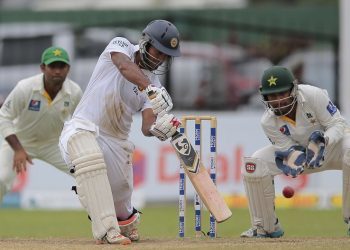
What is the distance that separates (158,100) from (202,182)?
660 millimetres

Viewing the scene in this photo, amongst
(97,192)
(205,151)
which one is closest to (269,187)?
(97,192)

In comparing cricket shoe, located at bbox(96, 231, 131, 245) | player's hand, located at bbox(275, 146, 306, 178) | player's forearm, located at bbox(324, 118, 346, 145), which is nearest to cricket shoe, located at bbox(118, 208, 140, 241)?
cricket shoe, located at bbox(96, 231, 131, 245)

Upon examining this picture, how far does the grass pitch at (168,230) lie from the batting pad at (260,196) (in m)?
0.19

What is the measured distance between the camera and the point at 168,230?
33.5 ft

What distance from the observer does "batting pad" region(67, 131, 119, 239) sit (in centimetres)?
702

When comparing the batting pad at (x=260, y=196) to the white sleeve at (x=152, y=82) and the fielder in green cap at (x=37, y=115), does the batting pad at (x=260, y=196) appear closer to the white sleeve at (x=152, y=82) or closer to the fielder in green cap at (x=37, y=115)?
the white sleeve at (x=152, y=82)

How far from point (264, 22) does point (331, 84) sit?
351 cm

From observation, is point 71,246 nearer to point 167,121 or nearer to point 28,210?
point 167,121

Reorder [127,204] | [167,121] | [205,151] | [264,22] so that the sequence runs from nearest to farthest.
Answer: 1. [167,121]
2. [127,204]
3. [205,151]
4. [264,22]

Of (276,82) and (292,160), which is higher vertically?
(276,82)

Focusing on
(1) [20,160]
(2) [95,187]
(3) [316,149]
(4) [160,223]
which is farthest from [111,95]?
(4) [160,223]

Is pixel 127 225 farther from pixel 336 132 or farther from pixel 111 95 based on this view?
pixel 336 132

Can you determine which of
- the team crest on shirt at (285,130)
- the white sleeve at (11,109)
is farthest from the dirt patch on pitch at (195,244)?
the white sleeve at (11,109)

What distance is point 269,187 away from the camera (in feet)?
26.3
